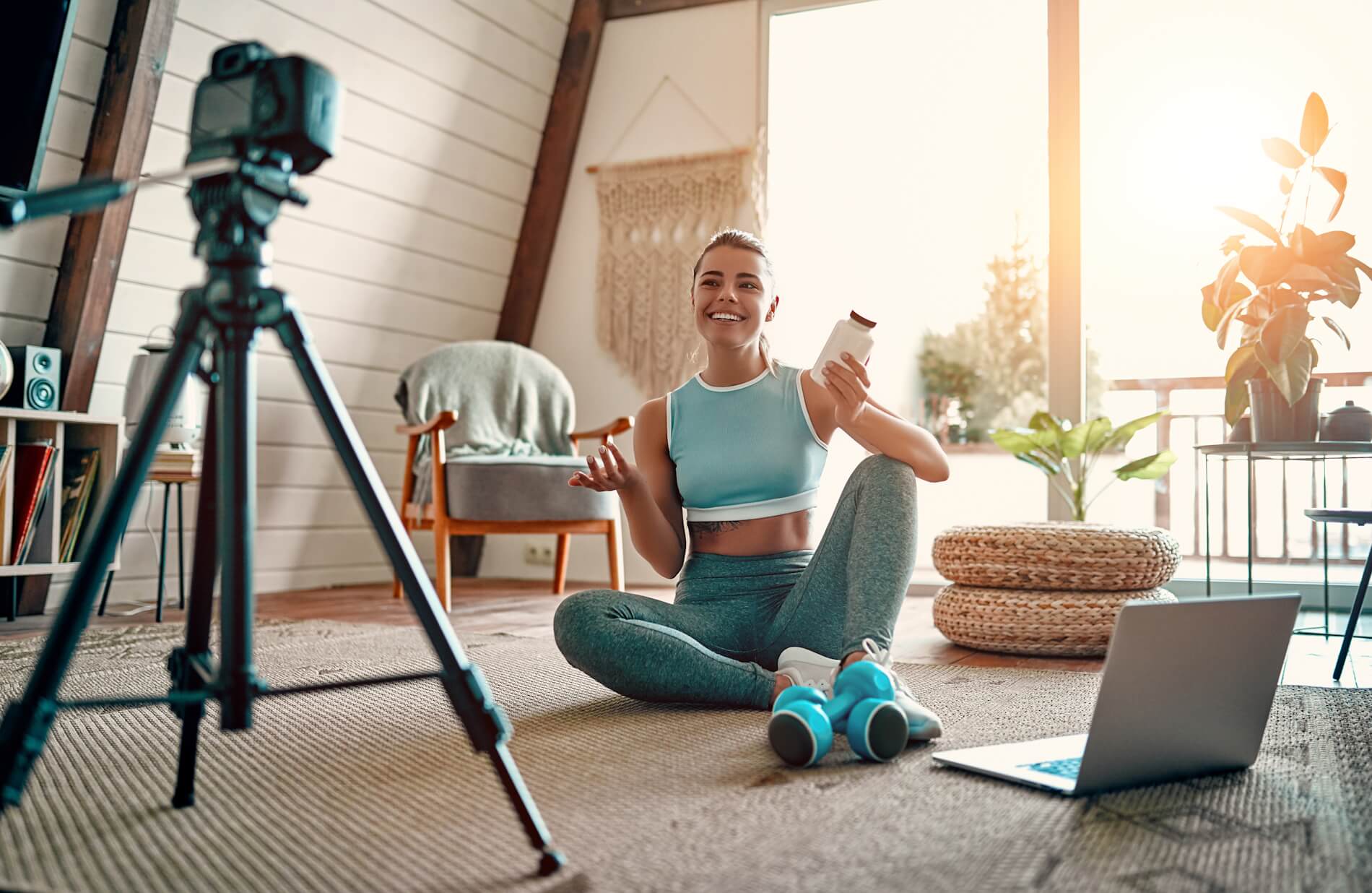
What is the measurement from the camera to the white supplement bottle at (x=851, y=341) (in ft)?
5.08

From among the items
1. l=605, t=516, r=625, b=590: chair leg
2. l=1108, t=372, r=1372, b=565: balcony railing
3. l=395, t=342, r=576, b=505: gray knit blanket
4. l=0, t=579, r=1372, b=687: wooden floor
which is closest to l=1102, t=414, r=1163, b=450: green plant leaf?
l=0, t=579, r=1372, b=687: wooden floor

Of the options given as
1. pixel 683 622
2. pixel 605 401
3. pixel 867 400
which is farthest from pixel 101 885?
pixel 605 401

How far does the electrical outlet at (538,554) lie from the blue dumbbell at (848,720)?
306 cm

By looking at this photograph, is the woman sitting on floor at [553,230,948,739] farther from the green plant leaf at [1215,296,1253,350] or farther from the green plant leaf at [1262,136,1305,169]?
the green plant leaf at [1262,136,1305,169]

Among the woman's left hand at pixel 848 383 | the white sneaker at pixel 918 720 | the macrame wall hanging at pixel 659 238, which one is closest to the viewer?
the white sneaker at pixel 918 720

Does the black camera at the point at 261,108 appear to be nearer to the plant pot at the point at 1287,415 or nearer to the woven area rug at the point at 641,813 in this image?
the woven area rug at the point at 641,813

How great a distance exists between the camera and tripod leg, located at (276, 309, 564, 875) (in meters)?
0.92

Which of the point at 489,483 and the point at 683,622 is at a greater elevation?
the point at 489,483

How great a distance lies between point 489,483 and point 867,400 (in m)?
1.83

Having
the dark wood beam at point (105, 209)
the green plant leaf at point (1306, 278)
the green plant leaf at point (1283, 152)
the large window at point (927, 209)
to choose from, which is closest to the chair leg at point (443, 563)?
the dark wood beam at point (105, 209)

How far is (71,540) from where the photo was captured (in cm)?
293

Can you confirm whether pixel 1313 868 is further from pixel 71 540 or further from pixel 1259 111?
pixel 1259 111

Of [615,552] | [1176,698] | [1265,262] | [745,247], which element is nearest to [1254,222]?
[1265,262]

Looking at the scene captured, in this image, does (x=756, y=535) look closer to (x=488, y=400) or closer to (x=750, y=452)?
(x=750, y=452)
